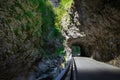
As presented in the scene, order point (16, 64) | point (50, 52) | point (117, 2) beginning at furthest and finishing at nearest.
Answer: point (50, 52) < point (117, 2) < point (16, 64)

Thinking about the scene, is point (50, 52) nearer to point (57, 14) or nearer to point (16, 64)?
point (57, 14)

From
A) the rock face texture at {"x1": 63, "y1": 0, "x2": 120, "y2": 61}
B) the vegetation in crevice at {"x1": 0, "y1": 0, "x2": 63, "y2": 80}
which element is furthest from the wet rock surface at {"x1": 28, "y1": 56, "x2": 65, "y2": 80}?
the rock face texture at {"x1": 63, "y1": 0, "x2": 120, "y2": 61}

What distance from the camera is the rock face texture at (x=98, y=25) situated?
18.2m

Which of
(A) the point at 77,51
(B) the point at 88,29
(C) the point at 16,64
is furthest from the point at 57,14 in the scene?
(A) the point at 77,51

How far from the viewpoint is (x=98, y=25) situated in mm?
21266

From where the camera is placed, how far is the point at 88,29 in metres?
24.1

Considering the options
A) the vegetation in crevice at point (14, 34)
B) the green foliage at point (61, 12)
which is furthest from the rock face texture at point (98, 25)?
the vegetation in crevice at point (14, 34)

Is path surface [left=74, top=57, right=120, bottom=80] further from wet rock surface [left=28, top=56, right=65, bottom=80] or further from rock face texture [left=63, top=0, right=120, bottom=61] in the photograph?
rock face texture [left=63, top=0, right=120, bottom=61]

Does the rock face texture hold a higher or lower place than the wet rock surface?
higher

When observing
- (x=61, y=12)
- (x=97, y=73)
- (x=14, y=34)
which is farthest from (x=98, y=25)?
(x=14, y=34)

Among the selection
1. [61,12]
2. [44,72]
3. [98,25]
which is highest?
[61,12]

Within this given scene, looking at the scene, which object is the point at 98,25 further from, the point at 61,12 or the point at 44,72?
the point at 61,12

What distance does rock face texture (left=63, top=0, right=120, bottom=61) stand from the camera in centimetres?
1816

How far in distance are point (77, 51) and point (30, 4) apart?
213 ft
